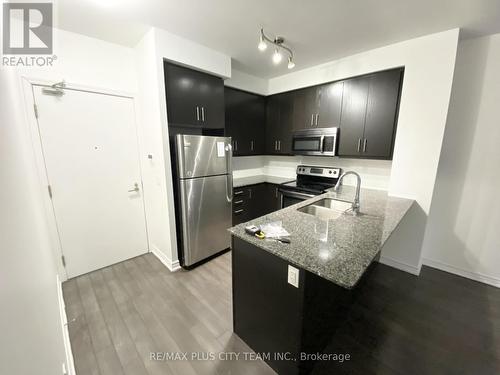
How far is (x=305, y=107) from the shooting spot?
3162 millimetres

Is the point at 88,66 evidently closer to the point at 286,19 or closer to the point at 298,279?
the point at 286,19

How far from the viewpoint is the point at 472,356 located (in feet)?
5.05

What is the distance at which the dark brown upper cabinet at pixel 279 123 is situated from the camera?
3410mm

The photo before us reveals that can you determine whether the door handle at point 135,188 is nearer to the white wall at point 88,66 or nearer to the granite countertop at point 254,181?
the white wall at point 88,66

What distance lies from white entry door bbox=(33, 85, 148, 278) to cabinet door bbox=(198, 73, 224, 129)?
89cm

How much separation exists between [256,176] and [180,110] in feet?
6.85

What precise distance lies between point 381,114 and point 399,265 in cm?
190

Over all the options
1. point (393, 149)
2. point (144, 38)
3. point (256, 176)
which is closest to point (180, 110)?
point (144, 38)

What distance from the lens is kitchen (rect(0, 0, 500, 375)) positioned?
1479mm

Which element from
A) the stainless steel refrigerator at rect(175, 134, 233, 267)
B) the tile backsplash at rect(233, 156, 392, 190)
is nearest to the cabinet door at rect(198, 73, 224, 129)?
the stainless steel refrigerator at rect(175, 134, 233, 267)

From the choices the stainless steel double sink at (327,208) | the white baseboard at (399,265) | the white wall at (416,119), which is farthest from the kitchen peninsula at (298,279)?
the white baseboard at (399,265)

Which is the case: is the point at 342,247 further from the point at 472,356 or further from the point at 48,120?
the point at 48,120

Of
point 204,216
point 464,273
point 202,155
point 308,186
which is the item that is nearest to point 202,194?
point 204,216

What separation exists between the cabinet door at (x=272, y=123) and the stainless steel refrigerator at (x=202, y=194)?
1.16 metres
